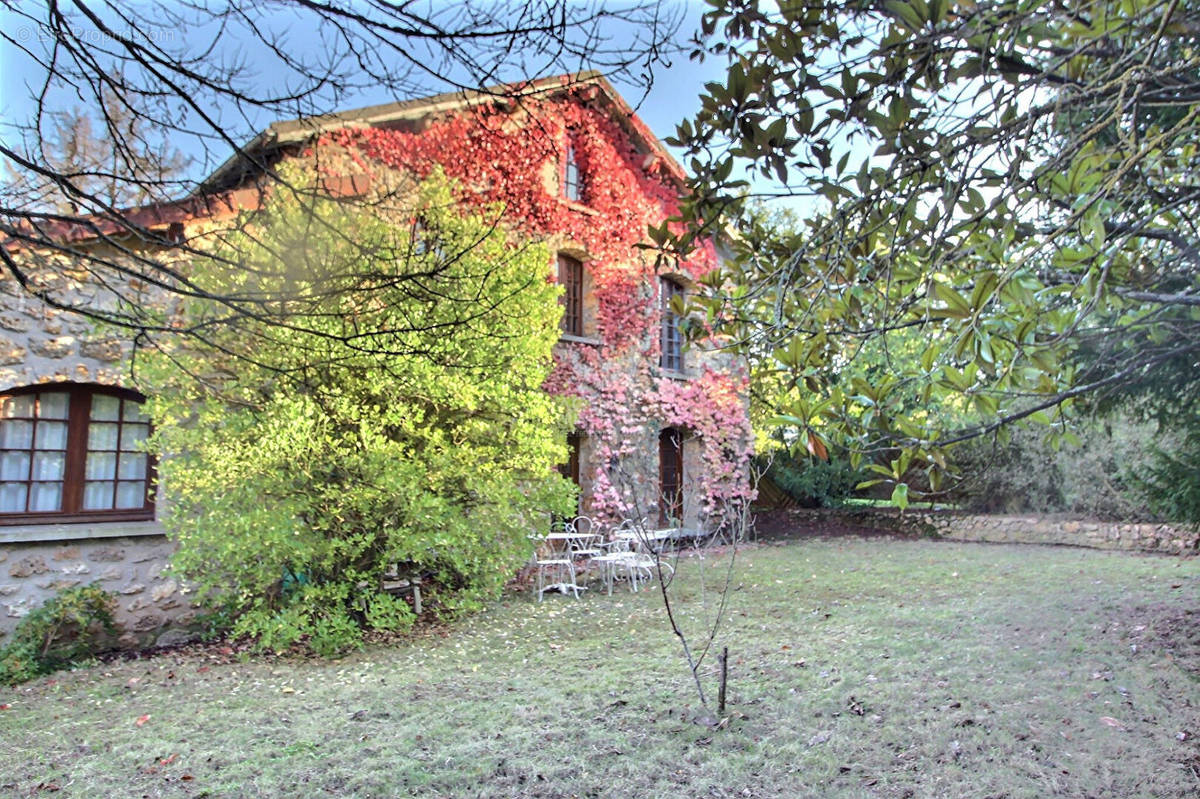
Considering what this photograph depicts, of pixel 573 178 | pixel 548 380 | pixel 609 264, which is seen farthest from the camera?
pixel 573 178

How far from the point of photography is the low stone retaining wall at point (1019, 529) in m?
13.4

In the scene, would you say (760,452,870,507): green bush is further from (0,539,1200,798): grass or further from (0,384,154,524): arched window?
(0,384,154,524): arched window

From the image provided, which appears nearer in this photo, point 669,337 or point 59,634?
point 59,634

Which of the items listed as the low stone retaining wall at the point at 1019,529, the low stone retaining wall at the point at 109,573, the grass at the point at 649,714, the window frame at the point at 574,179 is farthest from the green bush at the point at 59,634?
the low stone retaining wall at the point at 1019,529

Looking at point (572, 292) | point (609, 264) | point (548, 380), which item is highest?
point (609, 264)

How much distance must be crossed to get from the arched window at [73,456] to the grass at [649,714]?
1443mm

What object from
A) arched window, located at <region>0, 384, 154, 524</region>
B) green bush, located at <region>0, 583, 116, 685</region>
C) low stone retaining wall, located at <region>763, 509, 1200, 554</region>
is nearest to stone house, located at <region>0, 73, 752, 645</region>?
arched window, located at <region>0, 384, 154, 524</region>

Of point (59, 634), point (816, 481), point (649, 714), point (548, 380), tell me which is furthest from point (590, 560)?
point (816, 481)

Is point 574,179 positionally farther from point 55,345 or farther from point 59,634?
point 59,634

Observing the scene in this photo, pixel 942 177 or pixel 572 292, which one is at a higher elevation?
pixel 572 292

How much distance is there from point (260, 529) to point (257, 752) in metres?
2.17

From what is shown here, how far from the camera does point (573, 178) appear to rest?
12.8 m

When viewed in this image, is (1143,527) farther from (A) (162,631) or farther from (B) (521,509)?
(A) (162,631)

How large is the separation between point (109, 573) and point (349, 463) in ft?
7.45
